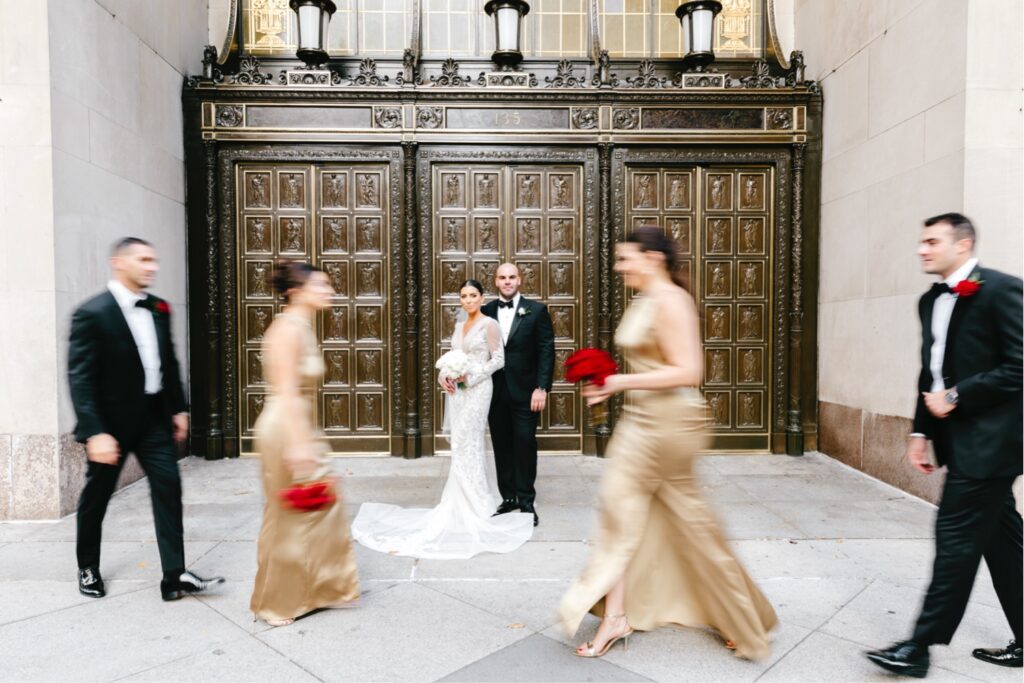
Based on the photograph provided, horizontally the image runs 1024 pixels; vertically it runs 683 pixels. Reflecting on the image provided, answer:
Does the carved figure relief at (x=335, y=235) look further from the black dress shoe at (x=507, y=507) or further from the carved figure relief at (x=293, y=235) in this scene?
the black dress shoe at (x=507, y=507)

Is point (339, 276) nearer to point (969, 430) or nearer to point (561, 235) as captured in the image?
point (561, 235)

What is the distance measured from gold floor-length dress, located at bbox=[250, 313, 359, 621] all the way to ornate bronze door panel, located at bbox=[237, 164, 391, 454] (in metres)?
4.55

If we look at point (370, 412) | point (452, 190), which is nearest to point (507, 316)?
point (452, 190)

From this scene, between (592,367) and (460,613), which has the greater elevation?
(592,367)

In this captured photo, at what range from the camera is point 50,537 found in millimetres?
5301

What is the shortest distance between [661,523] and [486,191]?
5829 mm

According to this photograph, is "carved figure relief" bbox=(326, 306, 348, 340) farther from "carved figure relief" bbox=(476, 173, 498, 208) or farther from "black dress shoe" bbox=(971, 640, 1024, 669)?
"black dress shoe" bbox=(971, 640, 1024, 669)

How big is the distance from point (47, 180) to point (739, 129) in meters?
7.68

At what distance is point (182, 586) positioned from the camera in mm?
4082

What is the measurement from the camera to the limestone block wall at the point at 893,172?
565cm

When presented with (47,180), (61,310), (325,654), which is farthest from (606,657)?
(47,180)

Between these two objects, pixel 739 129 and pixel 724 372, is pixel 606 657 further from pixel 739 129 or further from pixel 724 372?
pixel 739 129

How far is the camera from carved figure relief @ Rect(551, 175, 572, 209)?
8312mm

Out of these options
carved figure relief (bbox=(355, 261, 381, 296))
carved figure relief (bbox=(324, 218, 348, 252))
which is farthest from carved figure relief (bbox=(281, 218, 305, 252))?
carved figure relief (bbox=(355, 261, 381, 296))
